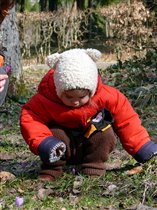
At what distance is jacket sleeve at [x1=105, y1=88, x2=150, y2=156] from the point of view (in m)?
3.65

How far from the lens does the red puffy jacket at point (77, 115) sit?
11.9ft

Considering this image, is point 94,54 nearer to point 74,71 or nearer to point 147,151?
point 74,71

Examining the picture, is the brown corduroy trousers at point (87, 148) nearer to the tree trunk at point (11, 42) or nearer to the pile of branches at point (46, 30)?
the tree trunk at point (11, 42)

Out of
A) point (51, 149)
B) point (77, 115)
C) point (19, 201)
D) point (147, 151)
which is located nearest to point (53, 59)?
point (77, 115)

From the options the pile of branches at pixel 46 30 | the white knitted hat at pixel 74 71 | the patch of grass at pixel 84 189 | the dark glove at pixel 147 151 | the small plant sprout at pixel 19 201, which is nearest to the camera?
the small plant sprout at pixel 19 201

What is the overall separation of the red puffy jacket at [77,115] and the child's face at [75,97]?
0.05 m

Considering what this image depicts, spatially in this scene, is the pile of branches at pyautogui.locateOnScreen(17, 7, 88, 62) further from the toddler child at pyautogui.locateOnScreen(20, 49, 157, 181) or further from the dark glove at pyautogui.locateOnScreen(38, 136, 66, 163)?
the dark glove at pyautogui.locateOnScreen(38, 136, 66, 163)

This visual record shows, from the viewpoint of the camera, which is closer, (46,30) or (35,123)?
(35,123)

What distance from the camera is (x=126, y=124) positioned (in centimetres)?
368

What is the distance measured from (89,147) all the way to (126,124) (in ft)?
0.94

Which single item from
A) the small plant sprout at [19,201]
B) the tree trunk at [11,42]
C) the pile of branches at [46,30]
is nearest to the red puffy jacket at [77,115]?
the small plant sprout at [19,201]

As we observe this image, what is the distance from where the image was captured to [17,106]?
6.67 meters

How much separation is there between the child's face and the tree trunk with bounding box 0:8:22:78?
3.61 metres

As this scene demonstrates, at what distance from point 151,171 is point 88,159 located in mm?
427
